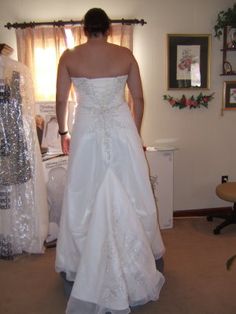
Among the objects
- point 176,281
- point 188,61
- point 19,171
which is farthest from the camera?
point 188,61

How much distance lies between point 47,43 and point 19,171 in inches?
46.8

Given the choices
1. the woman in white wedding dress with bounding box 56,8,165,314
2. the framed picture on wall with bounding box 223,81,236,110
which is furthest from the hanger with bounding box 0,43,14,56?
the framed picture on wall with bounding box 223,81,236,110

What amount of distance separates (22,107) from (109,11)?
3.98 ft

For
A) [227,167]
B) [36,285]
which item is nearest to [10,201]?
[36,285]

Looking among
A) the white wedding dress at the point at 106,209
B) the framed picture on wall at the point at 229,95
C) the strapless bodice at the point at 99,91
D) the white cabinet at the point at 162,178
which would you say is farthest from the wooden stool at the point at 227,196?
the strapless bodice at the point at 99,91

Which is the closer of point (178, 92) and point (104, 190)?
point (104, 190)

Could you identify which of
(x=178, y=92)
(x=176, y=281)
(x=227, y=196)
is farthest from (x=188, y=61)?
(x=176, y=281)

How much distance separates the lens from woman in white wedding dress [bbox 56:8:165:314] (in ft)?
5.20

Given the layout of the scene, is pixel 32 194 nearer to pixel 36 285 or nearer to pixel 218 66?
→ pixel 36 285

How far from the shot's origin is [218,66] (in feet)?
9.76

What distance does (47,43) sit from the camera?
109 inches

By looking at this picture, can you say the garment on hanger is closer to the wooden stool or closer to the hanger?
the hanger

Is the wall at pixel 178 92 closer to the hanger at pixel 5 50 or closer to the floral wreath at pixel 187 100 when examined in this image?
the floral wreath at pixel 187 100

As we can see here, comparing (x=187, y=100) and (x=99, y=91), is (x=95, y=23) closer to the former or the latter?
(x=99, y=91)
